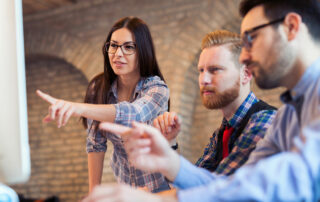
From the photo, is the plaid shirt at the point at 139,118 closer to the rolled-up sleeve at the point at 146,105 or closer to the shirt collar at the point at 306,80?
the rolled-up sleeve at the point at 146,105

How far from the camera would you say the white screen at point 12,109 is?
719 mm

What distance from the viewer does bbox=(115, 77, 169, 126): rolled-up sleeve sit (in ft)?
4.90

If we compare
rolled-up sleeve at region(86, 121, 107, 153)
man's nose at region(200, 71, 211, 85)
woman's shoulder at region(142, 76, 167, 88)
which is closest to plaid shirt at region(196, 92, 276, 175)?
man's nose at region(200, 71, 211, 85)

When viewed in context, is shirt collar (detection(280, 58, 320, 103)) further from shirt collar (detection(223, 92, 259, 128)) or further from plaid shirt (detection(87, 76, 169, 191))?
plaid shirt (detection(87, 76, 169, 191))

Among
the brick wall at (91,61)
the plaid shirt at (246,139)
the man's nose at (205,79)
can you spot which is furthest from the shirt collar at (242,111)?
the brick wall at (91,61)

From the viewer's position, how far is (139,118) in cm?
157

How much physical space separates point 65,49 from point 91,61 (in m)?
0.45

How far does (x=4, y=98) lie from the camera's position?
0.73 meters

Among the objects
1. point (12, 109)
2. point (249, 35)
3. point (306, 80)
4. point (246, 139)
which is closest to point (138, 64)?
point (246, 139)

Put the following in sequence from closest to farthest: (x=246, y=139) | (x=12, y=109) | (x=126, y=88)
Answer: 1. (x=12, y=109)
2. (x=246, y=139)
3. (x=126, y=88)

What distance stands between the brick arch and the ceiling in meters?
0.27

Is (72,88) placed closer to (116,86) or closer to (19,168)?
(116,86)

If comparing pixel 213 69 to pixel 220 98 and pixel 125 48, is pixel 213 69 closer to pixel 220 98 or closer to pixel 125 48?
pixel 220 98

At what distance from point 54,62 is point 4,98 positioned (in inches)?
171
